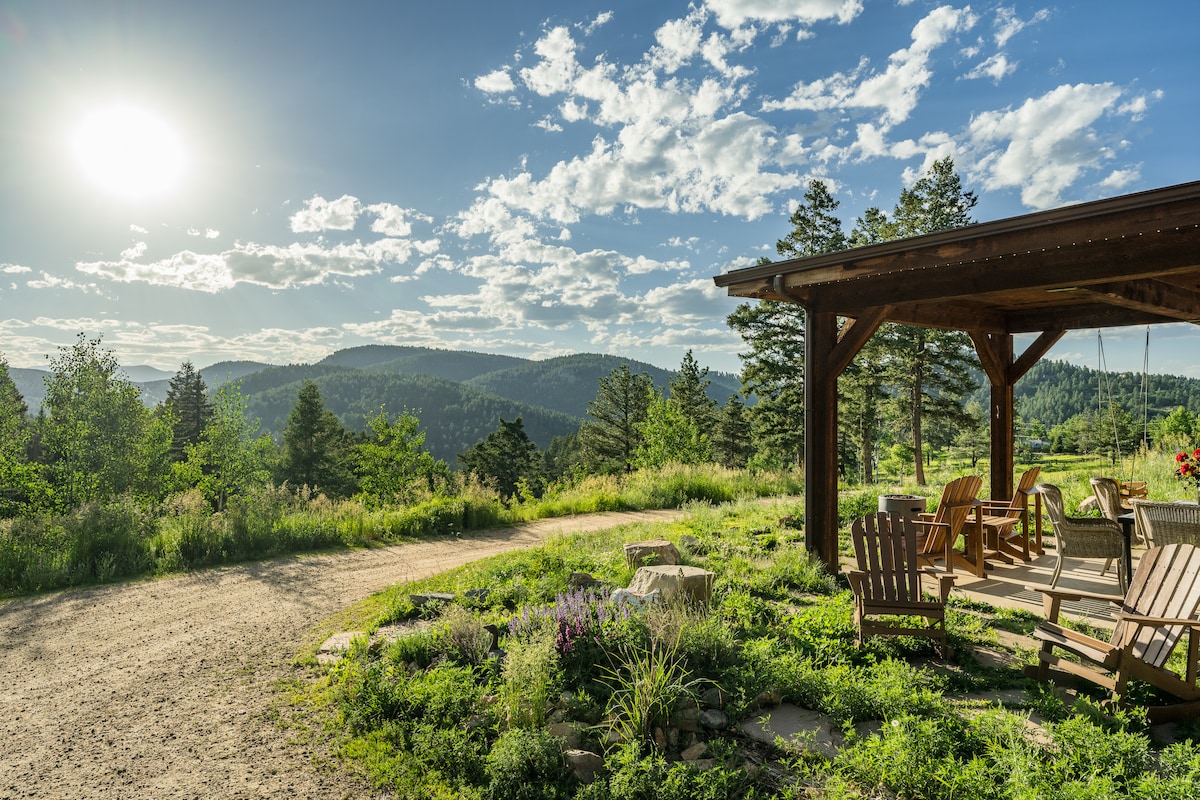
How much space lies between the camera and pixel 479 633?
13.9ft

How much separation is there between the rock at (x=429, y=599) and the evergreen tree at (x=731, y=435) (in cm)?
3887

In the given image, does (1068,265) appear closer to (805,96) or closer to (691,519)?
(805,96)

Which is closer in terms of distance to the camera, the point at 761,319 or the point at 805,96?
the point at 805,96

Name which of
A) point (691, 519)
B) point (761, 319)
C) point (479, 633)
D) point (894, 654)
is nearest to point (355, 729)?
point (479, 633)

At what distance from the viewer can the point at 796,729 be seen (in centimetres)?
329

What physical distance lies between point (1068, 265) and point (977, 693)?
3.08 meters

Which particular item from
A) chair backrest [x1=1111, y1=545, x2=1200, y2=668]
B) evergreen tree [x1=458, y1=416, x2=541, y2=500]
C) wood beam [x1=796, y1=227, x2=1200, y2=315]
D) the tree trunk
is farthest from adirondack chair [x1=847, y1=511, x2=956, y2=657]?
evergreen tree [x1=458, y1=416, x2=541, y2=500]

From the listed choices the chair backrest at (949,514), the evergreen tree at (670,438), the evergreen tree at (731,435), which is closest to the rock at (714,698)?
the chair backrest at (949,514)

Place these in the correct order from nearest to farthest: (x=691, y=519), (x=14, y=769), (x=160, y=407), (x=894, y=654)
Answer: (x=14, y=769) < (x=894, y=654) < (x=691, y=519) < (x=160, y=407)

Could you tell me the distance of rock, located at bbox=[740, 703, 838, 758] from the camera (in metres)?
3.07

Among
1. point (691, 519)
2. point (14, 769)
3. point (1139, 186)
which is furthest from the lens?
point (691, 519)

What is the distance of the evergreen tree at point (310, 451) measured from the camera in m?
37.5

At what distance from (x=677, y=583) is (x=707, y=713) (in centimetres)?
150

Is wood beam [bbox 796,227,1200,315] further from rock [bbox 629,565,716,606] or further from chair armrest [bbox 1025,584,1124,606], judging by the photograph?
rock [bbox 629,565,716,606]
